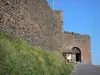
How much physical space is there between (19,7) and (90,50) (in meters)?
26.4

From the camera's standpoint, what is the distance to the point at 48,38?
19234 mm

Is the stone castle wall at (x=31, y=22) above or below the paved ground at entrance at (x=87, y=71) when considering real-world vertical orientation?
above

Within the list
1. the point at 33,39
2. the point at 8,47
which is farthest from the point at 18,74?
the point at 33,39

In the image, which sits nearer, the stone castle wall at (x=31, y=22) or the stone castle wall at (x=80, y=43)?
the stone castle wall at (x=31, y=22)

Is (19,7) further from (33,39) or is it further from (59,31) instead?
(59,31)

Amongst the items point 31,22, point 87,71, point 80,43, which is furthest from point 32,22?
point 80,43

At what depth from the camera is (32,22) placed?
15.3 m

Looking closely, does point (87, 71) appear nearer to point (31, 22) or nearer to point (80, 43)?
point (31, 22)

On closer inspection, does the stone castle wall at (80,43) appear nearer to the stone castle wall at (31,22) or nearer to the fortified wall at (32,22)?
the fortified wall at (32,22)

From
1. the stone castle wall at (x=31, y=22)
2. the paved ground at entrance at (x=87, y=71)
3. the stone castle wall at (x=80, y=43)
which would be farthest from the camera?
the stone castle wall at (x=80, y=43)

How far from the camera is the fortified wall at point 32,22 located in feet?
37.5

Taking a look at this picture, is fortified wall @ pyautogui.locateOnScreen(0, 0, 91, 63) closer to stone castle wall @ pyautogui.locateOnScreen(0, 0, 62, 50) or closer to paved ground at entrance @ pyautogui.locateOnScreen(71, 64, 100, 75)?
stone castle wall @ pyautogui.locateOnScreen(0, 0, 62, 50)

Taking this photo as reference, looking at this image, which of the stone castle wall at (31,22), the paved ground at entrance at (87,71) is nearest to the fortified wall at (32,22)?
the stone castle wall at (31,22)

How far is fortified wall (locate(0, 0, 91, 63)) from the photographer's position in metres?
11.4
